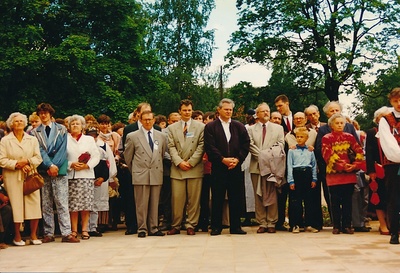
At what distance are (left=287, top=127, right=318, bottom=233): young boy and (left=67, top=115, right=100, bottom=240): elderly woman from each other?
9.85ft

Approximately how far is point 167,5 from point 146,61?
990cm

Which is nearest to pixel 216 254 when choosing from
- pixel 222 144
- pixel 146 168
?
pixel 222 144

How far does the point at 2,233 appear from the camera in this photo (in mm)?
8242

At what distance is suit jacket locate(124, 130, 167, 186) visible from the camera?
9.52 m

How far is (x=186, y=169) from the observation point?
954 centimetres

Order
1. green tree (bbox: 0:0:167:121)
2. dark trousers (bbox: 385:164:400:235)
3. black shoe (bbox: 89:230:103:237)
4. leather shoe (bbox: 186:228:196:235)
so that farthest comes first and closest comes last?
green tree (bbox: 0:0:167:121) → black shoe (bbox: 89:230:103:237) → leather shoe (bbox: 186:228:196:235) → dark trousers (bbox: 385:164:400:235)

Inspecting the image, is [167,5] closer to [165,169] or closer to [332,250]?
[165,169]

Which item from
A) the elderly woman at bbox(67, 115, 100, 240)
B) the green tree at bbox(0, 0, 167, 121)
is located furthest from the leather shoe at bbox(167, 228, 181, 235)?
the green tree at bbox(0, 0, 167, 121)

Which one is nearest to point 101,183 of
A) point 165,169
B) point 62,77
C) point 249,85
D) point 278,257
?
point 165,169

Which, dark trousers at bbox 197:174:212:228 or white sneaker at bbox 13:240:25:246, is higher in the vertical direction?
dark trousers at bbox 197:174:212:228

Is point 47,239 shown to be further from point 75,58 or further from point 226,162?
point 75,58

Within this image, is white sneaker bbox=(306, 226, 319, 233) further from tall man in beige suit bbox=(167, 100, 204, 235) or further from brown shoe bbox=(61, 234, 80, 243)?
brown shoe bbox=(61, 234, 80, 243)

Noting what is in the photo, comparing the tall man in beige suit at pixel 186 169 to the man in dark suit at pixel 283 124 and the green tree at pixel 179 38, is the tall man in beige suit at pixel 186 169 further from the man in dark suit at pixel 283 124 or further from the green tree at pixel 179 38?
the green tree at pixel 179 38

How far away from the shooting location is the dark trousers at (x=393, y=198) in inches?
303
